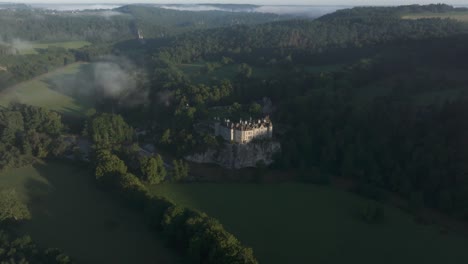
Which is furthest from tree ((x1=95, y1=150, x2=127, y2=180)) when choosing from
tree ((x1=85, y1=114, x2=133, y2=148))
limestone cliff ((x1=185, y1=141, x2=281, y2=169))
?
limestone cliff ((x1=185, y1=141, x2=281, y2=169))

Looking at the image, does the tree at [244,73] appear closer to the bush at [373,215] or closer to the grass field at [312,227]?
the grass field at [312,227]

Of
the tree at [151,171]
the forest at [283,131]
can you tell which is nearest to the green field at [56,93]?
the forest at [283,131]

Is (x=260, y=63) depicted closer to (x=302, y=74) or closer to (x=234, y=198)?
(x=302, y=74)

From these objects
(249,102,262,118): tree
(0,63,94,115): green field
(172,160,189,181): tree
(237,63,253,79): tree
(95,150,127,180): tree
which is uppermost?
(237,63,253,79): tree

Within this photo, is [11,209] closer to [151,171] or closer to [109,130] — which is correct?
[151,171]

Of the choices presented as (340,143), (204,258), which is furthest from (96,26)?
(204,258)

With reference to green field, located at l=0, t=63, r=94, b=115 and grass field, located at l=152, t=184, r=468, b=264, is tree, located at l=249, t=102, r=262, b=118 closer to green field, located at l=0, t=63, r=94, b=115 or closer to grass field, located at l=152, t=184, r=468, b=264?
grass field, located at l=152, t=184, r=468, b=264

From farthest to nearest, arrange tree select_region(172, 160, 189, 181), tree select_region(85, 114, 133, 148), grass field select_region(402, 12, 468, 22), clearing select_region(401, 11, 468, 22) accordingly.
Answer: clearing select_region(401, 11, 468, 22) → grass field select_region(402, 12, 468, 22) → tree select_region(85, 114, 133, 148) → tree select_region(172, 160, 189, 181)
